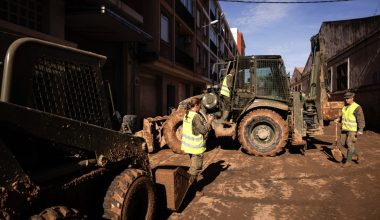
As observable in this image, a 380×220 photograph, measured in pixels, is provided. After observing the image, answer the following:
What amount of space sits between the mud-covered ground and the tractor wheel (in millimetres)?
291

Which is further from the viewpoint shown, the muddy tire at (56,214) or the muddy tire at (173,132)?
the muddy tire at (173,132)

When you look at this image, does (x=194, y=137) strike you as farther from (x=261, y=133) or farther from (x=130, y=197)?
(x=261, y=133)

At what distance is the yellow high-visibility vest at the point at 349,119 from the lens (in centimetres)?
721

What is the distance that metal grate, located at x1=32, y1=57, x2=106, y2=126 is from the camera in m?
2.54

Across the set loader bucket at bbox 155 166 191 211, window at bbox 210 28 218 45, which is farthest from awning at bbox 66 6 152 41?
window at bbox 210 28 218 45

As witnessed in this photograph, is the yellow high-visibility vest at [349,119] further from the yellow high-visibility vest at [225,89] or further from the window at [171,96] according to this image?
the window at [171,96]

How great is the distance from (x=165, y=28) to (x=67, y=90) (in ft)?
51.6

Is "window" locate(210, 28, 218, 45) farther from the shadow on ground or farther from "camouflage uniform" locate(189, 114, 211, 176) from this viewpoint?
"camouflage uniform" locate(189, 114, 211, 176)

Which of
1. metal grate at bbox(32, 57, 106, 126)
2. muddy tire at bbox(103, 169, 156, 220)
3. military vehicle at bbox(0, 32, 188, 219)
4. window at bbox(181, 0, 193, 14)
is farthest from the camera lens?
window at bbox(181, 0, 193, 14)

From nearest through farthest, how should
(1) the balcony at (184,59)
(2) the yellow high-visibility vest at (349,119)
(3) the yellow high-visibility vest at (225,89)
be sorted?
(2) the yellow high-visibility vest at (349,119) < (3) the yellow high-visibility vest at (225,89) < (1) the balcony at (184,59)

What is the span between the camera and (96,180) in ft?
10.2

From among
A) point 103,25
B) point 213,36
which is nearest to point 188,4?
point 213,36

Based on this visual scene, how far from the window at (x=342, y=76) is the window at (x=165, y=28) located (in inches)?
467

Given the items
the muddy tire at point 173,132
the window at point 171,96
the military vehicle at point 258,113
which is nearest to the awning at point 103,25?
the military vehicle at point 258,113
